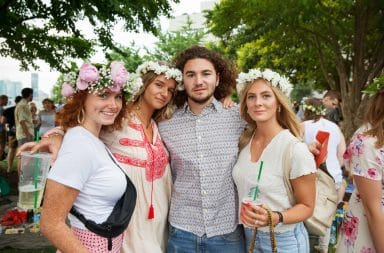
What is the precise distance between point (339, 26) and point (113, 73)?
13043 mm

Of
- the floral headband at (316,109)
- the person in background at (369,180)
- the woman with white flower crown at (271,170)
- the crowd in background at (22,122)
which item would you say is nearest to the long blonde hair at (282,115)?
the woman with white flower crown at (271,170)

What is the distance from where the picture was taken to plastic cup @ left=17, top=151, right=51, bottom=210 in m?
2.78

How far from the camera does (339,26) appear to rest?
13.8 m

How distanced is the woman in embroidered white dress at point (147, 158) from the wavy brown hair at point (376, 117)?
4.72ft

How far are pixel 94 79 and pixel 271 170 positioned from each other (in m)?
1.25

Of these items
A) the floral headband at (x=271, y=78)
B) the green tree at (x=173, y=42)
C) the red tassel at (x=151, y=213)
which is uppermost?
the green tree at (x=173, y=42)

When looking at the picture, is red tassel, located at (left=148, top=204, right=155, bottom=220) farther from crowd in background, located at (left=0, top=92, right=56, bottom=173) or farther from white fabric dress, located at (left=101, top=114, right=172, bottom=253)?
crowd in background, located at (left=0, top=92, right=56, bottom=173)

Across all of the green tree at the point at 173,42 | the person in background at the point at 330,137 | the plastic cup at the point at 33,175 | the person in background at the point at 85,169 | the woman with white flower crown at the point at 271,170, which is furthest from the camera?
the green tree at the point at 173,42

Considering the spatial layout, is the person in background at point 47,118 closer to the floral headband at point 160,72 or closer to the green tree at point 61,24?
the green tree at point 61,24

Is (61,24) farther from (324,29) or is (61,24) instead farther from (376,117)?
(324,29)

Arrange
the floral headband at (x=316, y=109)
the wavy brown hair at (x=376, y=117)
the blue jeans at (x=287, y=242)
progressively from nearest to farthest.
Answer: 1. the wavy brown hair at (x=376, y=117)
2. the blue jeans at (x=287, y=242)
3. the floral headband at (x=316, y=109)

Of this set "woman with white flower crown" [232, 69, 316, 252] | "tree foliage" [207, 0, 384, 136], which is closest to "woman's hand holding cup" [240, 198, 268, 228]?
"woman with white flower crown" [232, 69, 316, 252]

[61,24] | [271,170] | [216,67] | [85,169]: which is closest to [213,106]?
[216,67]

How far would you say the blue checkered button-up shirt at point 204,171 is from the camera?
283 cm
